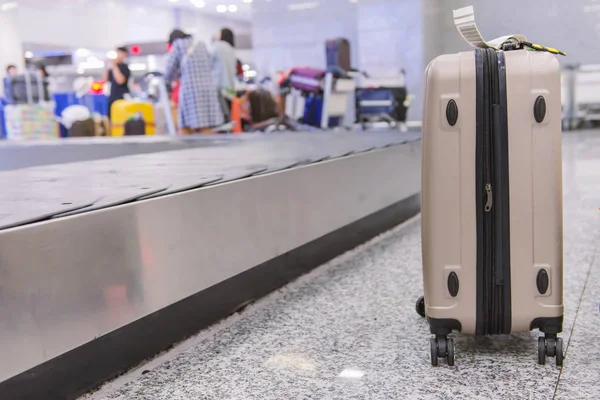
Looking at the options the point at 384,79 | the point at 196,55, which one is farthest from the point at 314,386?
the point at 384,79

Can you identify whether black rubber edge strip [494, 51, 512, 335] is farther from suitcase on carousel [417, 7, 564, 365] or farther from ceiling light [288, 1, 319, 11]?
ceiling light [288, 1, 319, 11]

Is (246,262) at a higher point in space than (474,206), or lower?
lower

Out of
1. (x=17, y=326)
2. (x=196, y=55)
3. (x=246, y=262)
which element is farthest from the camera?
(x=196, y=55)

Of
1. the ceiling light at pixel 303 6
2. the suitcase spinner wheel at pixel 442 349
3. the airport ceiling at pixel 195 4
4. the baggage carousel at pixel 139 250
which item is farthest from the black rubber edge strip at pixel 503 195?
the airport ceiling at pixel 195 4

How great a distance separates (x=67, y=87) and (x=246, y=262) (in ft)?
75.9

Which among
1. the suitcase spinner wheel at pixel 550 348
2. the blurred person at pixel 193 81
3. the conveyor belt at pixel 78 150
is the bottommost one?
the suitcase spinner wheel at pixel 550 348

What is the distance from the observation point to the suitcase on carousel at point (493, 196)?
1241 mm

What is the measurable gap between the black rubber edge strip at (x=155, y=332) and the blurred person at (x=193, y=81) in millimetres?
3530

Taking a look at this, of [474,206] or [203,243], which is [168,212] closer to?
[203,243]

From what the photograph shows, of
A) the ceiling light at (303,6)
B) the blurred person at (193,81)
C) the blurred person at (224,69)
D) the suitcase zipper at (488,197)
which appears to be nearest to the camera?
the suitcase zipper at (488,197)

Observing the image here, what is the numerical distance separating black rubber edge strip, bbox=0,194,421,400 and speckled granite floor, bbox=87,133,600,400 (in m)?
0.03

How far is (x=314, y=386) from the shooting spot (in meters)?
1.23

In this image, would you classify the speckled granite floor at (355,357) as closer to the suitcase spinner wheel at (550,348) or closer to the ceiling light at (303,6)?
the suitcase spinner wheel at (550,348)

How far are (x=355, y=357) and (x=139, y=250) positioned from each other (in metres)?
0.53
